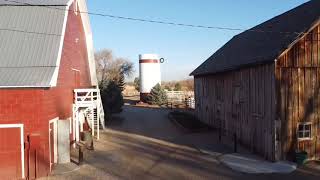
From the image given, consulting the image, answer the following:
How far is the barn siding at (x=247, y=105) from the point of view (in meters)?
20.8

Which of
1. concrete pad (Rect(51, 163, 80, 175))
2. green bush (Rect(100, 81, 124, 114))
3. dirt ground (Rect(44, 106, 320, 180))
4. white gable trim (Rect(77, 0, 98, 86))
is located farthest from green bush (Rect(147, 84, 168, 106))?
concrete pad (Rect(51, 163, 80, 175))

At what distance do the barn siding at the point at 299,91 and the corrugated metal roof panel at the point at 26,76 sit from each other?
999cm

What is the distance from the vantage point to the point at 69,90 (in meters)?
24.6

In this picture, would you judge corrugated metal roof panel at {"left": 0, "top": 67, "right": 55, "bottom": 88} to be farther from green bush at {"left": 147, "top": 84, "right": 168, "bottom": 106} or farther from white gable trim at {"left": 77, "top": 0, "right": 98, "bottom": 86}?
green bush at {"left": 147, "top": 84, "right": 168, "bottom": 106}

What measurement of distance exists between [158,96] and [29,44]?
4485cm

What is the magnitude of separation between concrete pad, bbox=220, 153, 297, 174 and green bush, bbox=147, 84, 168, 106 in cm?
4211

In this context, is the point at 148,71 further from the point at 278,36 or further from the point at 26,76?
the point at 26,76

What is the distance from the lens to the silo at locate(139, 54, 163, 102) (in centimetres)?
6869

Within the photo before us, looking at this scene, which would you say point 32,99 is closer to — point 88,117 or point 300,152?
point 300,152

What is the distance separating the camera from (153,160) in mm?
21344

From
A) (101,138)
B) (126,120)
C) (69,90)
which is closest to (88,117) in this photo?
(101,138)

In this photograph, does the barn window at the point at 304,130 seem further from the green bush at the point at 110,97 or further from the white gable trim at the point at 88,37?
the green bush at the point at 110,97

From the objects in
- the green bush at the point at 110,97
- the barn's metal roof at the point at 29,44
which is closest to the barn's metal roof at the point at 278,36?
the barn's metal roof at the point at 29,44

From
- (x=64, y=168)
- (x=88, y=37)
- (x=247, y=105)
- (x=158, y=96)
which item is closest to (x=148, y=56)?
(x=158, y=96)
